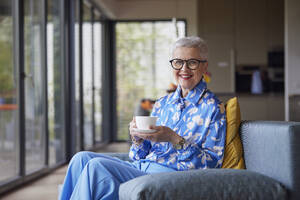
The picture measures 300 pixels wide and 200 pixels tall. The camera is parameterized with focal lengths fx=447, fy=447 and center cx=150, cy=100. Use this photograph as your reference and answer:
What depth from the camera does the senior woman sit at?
1655mm

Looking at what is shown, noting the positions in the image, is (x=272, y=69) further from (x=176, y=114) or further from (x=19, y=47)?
(x=176, y=114)

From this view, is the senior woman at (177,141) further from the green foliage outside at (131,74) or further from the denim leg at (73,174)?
the green foliage outside at (131,74)

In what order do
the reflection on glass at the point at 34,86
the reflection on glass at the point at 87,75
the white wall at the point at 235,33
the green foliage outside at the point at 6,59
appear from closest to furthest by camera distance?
the green foliage outside at the point at 6,59
the reflection on glass at the point at 34,86
the reflection on glass at the point at 87,75
the white wall at the point at 235,33

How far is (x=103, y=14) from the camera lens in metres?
7.89

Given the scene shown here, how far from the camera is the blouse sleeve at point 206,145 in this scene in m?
1.79

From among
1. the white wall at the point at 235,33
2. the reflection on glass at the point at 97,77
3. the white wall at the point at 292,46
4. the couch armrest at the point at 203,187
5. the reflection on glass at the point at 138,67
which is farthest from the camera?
the reflection on glass at the point at 138,67

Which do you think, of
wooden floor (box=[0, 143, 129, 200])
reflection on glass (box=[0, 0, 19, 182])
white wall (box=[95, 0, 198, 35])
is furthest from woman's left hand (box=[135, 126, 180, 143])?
white wall (box=[95, 0, 198, 35])

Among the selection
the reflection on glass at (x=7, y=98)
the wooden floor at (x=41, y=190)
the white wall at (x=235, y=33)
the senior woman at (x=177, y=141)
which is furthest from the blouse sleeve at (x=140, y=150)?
the white wall at (x=235, y=33)

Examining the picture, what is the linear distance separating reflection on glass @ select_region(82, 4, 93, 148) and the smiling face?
15.2ft

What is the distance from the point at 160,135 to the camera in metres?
1.70

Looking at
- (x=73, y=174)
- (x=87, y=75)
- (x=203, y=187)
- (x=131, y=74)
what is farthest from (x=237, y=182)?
(x=131, y=74)

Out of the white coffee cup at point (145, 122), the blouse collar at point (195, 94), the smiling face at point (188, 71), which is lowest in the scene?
the white coffee cup at point (145, 122)

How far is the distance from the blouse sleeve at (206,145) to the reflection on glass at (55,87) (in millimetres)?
3438

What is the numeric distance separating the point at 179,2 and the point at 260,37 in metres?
1.59
